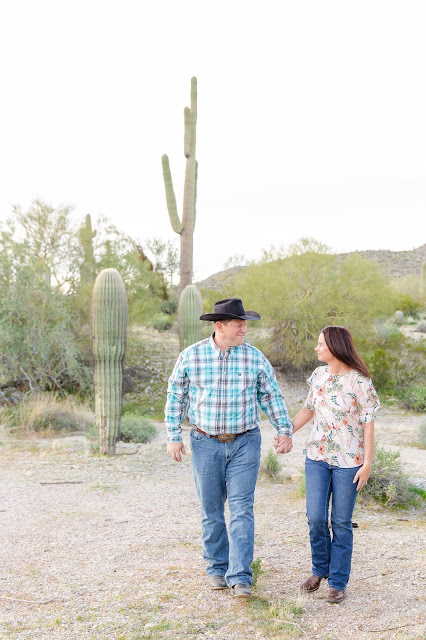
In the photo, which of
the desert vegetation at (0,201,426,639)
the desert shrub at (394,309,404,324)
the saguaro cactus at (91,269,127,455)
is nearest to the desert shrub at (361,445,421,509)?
the desert vegetation at (0,201,426,639)

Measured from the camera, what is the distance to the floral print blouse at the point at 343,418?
3873 millimetres

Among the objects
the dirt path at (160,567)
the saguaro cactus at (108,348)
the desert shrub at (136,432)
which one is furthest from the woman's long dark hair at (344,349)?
the desert shrub at (136,432)

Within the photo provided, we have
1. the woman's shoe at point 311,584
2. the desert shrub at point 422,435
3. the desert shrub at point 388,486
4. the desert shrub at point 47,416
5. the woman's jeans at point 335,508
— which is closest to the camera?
the woman's jeans at point 335,508

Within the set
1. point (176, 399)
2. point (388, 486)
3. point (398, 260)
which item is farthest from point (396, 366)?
point (398, 260)

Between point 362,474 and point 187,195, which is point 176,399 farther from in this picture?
point 187,195

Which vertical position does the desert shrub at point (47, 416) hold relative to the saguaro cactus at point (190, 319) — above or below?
below

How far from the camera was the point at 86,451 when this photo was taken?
969 cm

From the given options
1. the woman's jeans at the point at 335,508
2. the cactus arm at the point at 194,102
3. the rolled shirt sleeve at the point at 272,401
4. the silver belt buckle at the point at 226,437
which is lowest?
the woman's jeans at the point at 335,508

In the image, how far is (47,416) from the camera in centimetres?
1255

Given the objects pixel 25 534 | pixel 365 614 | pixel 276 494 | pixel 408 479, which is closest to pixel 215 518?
pixel 365 614

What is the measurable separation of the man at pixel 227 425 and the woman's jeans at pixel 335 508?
281 mm

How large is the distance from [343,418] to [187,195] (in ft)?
49.8

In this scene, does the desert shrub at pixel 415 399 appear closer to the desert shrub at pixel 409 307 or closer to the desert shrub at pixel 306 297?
the desert shrub at pixel 306 297

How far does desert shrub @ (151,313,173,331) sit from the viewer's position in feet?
75.6
